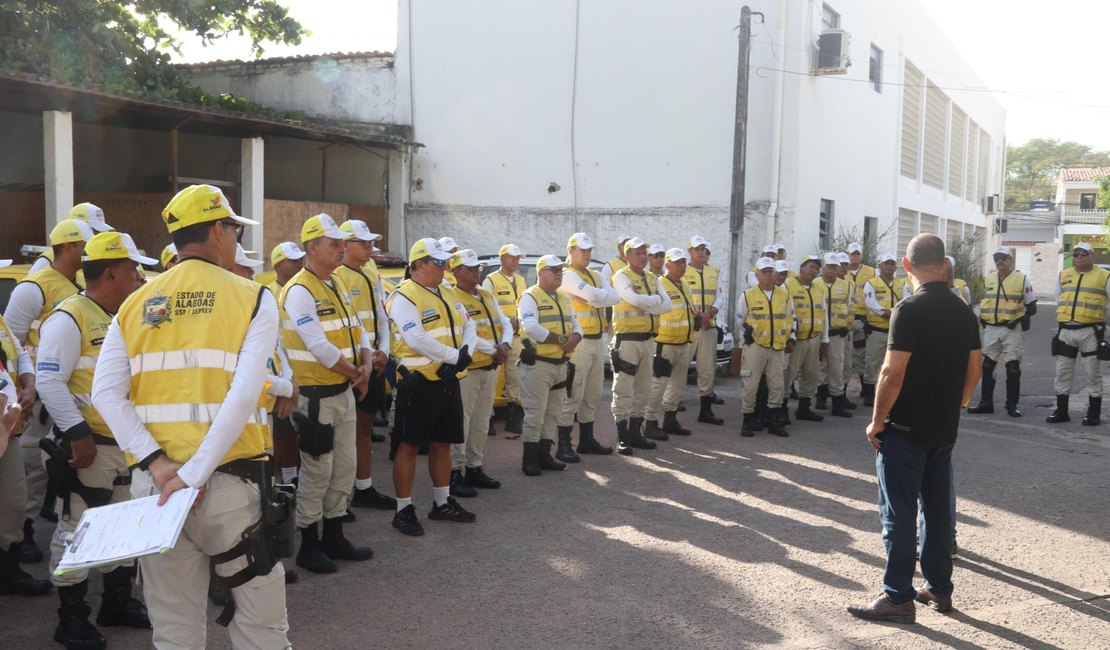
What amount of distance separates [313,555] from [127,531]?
2740 millimetres

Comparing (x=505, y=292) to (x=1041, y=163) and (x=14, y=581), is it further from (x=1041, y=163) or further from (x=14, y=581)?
(x=1041, y=163)

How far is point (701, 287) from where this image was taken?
10.8 m

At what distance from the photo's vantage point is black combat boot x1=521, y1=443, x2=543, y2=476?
8195 millimetres

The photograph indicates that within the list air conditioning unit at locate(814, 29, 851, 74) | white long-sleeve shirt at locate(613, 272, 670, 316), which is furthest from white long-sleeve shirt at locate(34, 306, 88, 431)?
air conditioning unit at locate(814, 29, 851, 74)

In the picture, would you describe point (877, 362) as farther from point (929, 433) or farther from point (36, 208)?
point (36, 208)

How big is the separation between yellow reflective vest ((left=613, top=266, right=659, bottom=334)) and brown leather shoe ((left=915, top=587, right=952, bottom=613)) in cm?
442

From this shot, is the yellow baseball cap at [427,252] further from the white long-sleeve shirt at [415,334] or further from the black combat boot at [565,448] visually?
the black combat boot at [565,448]

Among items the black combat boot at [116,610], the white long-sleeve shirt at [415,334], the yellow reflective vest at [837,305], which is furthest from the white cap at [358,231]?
the yellow reflective vest at [837,305]

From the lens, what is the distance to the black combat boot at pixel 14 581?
525 centimetres

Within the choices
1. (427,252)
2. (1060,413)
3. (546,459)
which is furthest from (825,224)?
(427,252)

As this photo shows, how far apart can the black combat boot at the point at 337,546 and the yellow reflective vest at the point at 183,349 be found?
Answer: 8.82ft

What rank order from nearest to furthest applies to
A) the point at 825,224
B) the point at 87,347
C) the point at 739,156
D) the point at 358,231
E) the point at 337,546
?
the point at 87,347, the point at 337,546, the point at 358,231, the point at 739,156, the point at 825,224

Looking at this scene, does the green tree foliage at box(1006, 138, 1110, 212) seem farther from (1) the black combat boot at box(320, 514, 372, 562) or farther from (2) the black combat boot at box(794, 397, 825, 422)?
(1) the black combat boot at box(320, 514, 372, 562)

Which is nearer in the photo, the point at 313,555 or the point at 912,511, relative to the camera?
the point at 912,511
